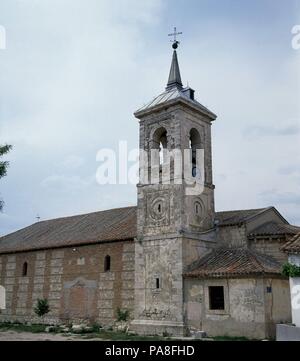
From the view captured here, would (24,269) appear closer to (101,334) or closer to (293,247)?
(101,334)

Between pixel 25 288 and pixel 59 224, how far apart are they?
16.7 feet

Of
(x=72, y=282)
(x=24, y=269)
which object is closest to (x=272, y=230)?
(x=72, y=282)

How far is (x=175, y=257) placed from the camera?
18531 millimetres

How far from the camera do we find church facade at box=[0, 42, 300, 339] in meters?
16.8

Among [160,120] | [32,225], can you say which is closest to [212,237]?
[160,120]

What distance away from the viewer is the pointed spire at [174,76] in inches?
872

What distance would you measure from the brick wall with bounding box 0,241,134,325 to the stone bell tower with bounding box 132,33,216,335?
1.44 m

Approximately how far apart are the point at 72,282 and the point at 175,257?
733 centimetres

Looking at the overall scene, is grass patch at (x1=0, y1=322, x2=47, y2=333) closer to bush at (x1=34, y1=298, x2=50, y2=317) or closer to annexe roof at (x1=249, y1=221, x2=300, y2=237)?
bush at (x1=34, y1=298, x2=50, y2=317)

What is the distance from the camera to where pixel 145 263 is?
1955 cm

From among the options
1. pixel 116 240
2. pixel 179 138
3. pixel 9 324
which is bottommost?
pixel 9 324

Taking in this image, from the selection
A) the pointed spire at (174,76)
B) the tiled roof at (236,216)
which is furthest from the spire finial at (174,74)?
the tiled roof at (236,216)

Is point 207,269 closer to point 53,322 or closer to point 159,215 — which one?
point 159,215

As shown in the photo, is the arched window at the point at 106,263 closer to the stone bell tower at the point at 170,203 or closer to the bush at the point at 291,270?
the stone bell tower at the point at 170,203
